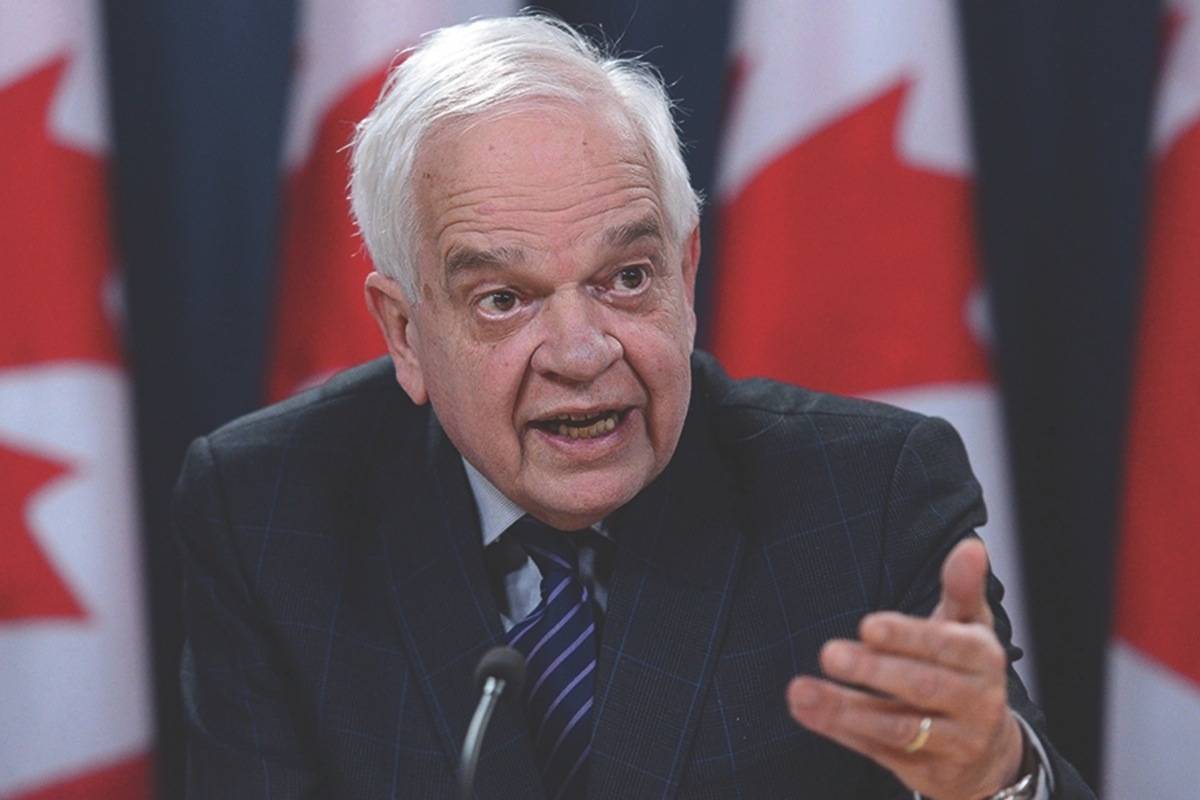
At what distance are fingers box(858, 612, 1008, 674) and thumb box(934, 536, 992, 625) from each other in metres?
0.03

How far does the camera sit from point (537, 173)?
5.40ft

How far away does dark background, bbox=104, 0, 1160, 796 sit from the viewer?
7.63 feet

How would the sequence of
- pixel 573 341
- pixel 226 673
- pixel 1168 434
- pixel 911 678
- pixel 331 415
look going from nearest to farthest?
pixel 911 678, pixel 573 341, pixel 226 673, pixel 331 415, pixel 1168 434

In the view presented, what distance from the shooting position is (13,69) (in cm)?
226

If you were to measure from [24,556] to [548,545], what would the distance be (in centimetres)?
94

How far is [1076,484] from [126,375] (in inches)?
58.3

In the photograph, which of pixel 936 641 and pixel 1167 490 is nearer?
pixel 936 641

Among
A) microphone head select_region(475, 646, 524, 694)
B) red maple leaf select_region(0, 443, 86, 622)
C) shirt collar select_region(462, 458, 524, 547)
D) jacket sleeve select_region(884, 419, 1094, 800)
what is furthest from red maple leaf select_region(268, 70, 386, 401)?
microphone head select_region(475, 646, 524, 694)

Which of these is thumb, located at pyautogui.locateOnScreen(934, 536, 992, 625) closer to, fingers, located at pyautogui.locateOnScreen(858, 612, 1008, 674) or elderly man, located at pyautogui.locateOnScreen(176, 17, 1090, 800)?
fingers, located at pyautogui.locateOnScreen(858, 612, 1008, 674)

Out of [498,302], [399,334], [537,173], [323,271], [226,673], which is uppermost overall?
[537,173]

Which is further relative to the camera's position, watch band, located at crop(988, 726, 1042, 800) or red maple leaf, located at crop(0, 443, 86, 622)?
red maple leaf, located at crop(0, 443, 86, 622)

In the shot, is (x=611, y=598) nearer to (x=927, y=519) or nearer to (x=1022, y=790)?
(x=927, y=519)

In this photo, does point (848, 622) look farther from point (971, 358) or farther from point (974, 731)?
point (971, 358)

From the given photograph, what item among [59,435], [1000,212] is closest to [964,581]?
[1000,212]
